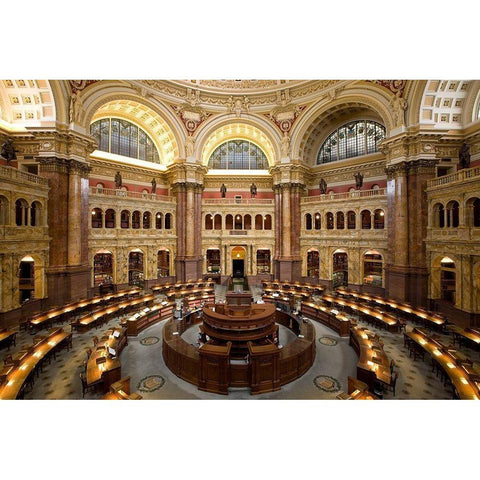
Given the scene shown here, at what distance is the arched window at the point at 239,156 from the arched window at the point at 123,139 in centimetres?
697

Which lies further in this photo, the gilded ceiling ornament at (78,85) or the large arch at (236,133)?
the large arch at (236,133)

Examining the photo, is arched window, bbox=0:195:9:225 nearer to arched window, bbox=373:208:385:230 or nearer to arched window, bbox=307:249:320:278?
arched window, bbox=307:249:320:278

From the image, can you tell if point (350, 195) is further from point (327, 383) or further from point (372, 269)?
point (327, 383)

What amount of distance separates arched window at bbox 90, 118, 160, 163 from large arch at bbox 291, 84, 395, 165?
15.0m

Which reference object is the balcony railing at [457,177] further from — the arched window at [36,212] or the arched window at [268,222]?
the arched window at [36,212]

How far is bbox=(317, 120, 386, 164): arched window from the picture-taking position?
22.4 metres

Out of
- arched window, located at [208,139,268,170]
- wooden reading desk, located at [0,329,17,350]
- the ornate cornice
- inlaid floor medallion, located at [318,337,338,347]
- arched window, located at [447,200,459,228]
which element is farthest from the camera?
arched window, located at [208,139,268,170]

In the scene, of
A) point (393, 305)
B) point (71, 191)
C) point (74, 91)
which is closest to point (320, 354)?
point (393, 305)

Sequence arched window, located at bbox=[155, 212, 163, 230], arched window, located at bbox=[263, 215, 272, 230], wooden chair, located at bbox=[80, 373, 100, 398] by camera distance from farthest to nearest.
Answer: arched window, located at bbox=[263, 215, 272, 230] < arched window, located at bbox=[155, 212, 163, 230] < wooden chair, located at bbox=[80, 373, 100, 398]

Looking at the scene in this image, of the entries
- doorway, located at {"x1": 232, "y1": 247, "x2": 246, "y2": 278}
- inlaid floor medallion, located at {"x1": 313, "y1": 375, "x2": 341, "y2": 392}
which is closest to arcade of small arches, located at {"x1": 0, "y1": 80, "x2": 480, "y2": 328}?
doorway, located at {"x1": 232, "y1": 247, "x2": 246, "y2": 278}

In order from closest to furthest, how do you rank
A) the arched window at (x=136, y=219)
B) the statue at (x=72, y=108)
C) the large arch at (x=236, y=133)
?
the statue at (x=72, y=108), the arched window at (x=136, y=219), the large arch at (x=236, y=133)

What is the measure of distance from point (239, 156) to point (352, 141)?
11958mm

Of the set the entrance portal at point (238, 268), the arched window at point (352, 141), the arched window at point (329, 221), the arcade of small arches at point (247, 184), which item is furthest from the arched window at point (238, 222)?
the arched window at point (352, 141)

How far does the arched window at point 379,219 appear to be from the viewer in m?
20.5
